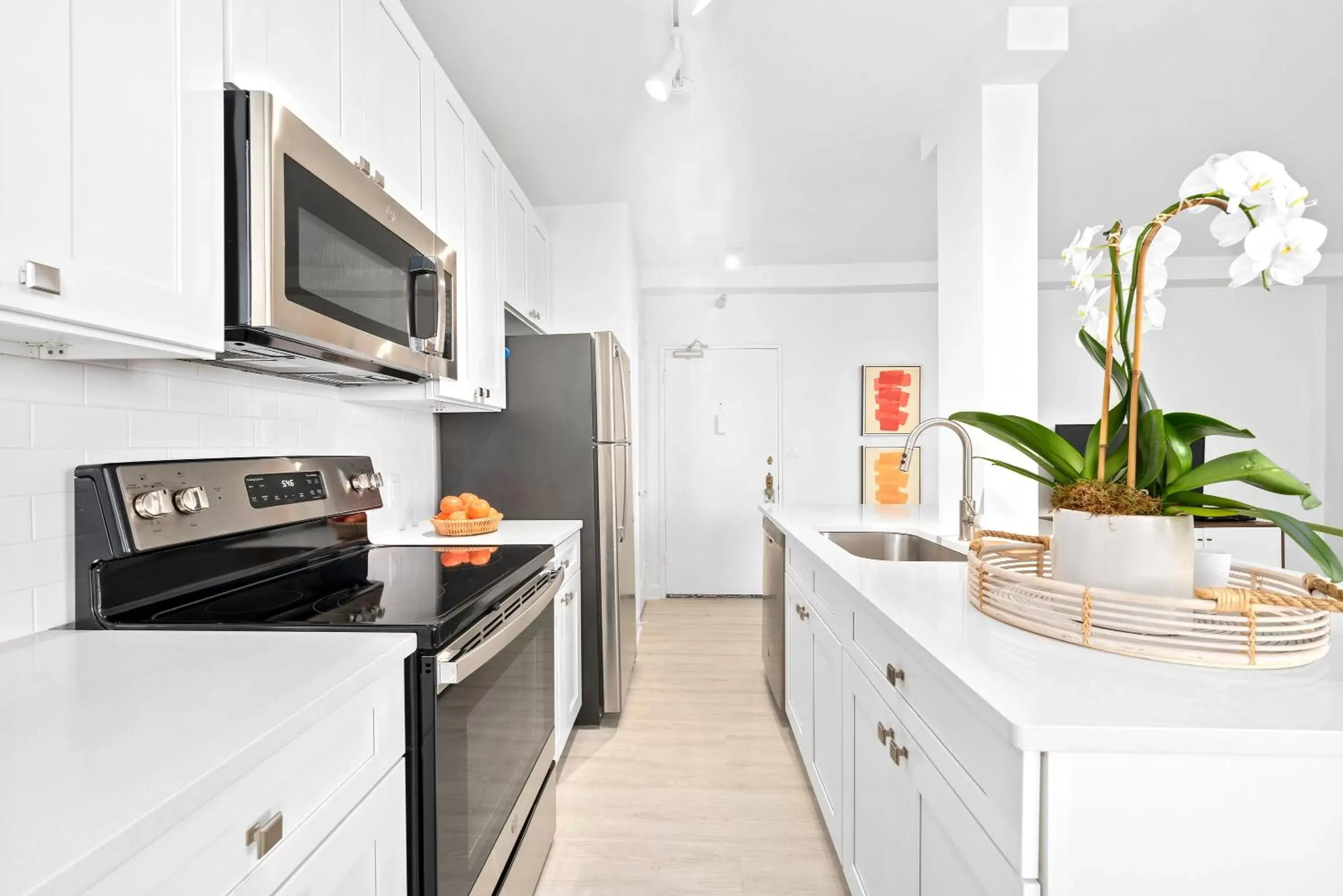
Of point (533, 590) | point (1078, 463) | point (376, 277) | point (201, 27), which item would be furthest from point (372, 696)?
point (1078, 463)

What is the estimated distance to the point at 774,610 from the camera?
2.75m

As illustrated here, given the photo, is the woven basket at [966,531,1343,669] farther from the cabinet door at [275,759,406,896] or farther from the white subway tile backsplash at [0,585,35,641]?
the white subway tile backsplash at [0,585,35,641]

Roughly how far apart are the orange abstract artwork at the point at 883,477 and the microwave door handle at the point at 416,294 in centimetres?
398

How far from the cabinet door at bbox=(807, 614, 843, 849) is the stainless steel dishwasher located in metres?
0.61

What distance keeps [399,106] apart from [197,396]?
88cm

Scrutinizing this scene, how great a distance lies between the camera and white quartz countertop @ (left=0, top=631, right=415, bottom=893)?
479 mm

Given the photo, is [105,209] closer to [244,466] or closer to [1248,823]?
[244,466]

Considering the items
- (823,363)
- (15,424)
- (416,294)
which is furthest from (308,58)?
(823,363)

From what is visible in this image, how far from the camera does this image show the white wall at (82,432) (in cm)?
97

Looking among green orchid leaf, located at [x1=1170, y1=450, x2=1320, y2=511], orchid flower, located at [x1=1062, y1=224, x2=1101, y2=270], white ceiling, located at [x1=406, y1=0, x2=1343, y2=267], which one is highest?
white ceiling, located at [x1=406, y1=0, x2=1343, y2=267]

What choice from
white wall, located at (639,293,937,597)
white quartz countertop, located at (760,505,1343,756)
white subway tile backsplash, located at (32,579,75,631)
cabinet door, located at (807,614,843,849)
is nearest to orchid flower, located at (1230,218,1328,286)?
white quartz countertop, located at (760,505,1343,756)

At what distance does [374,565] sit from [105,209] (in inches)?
39.2

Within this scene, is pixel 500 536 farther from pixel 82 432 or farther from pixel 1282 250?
pixel 1282 250

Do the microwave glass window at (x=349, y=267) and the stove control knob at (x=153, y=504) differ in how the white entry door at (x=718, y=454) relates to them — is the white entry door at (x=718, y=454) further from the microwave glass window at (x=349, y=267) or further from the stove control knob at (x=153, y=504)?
the stove control knob at (x=153, y=504)
